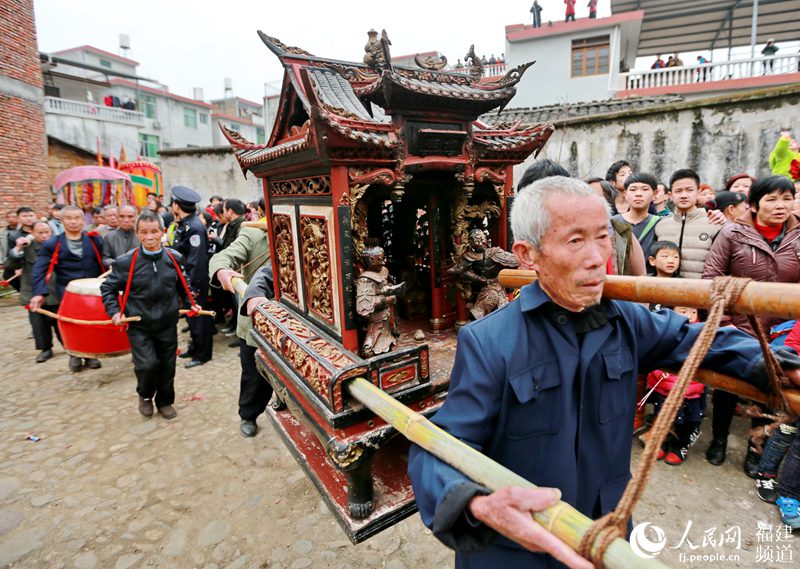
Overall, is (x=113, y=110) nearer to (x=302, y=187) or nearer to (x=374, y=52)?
(x=302, y=187)

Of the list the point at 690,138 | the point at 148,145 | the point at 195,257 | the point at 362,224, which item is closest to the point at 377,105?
the point at 362,224

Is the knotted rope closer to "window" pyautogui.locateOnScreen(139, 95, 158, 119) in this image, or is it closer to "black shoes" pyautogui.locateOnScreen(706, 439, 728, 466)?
"black shoes" pyautogui.locateOnScreen(706, 439, 728, 466)

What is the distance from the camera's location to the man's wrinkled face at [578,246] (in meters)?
1.30

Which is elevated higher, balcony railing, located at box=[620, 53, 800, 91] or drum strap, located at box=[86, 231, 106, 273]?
balcony railing, located at box=[620, 53, 800, 91]

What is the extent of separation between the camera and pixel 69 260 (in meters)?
6.09

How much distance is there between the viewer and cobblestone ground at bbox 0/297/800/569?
296 cm

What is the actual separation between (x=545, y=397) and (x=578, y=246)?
485 mm

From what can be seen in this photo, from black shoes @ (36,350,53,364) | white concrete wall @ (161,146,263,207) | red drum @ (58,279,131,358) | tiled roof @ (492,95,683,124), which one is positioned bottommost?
black shoes @ (36,350,53,364)

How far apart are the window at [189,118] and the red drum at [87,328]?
29.2 m

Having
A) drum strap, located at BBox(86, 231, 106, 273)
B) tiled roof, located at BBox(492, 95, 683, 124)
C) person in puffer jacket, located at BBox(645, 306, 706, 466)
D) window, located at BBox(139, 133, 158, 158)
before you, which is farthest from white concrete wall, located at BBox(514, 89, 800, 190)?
window, located at BBox(139, 133, 158, 158)

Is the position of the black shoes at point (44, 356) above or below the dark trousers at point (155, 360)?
below

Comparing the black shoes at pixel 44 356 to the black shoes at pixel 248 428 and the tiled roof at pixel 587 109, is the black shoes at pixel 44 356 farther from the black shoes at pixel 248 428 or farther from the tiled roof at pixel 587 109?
the tiled roof at pixel 587 109

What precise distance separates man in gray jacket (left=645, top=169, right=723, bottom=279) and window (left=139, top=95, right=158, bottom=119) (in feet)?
107

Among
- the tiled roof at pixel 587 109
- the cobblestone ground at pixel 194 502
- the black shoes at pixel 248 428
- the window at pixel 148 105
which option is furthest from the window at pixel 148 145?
the black shoes at pixel 248 428
